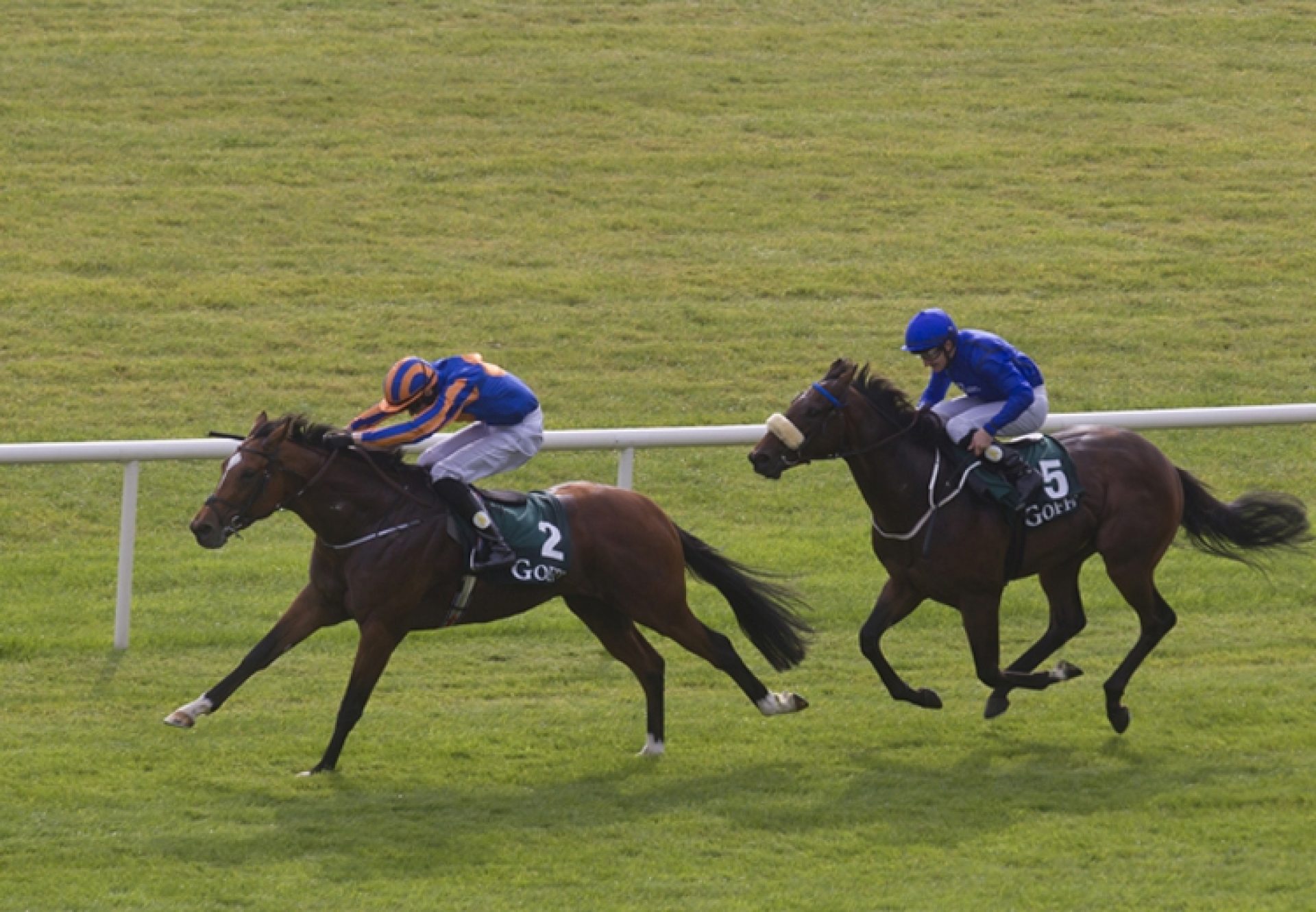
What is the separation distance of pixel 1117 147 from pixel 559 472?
815 cm

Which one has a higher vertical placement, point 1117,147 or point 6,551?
point 1117,147

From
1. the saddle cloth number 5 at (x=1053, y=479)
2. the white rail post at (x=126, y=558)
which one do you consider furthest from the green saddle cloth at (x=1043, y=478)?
the white rail post at (x=126, y=558)

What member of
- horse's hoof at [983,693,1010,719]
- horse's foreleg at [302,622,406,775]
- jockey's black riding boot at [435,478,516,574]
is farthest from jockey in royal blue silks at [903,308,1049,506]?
horse's foreleg at [302,622,406,775]

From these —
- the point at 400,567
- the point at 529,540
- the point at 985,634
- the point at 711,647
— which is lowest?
the point at 711,647

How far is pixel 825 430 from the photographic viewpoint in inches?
269

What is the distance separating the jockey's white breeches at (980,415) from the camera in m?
7.11

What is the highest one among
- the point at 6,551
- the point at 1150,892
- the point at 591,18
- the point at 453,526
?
the point at 591,18

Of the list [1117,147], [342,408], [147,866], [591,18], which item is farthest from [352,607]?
[591,18]

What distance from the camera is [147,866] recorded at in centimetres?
551

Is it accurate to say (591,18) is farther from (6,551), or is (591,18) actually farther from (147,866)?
(147,866)

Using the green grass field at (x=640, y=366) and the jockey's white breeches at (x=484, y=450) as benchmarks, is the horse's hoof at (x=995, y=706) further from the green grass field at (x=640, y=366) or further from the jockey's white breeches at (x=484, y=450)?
the jockey's white breeches at (x=484, y=450)

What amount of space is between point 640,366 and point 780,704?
19.6 feet

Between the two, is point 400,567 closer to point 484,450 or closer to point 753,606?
point 484,450

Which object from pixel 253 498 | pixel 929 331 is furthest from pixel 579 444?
pixel 253 498
